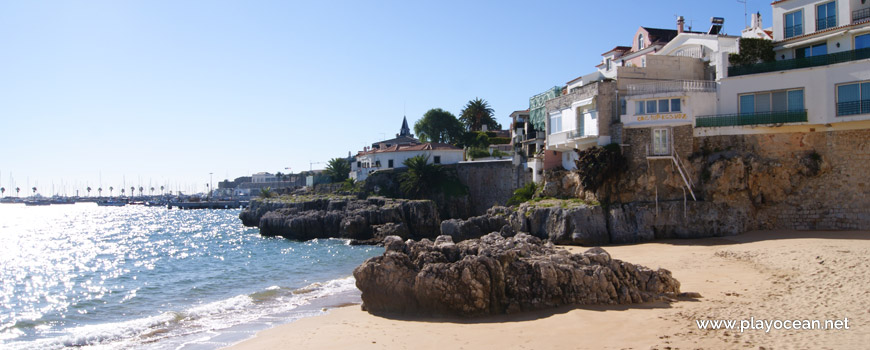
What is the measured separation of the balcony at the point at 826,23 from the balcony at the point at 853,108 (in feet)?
15.4

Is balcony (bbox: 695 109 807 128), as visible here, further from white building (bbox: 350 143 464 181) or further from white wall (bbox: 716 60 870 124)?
white building (bbox: 350 143 464 181)

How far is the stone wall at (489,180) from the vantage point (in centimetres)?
4756

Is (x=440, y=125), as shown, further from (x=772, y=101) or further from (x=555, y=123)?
(x=772, y=101)

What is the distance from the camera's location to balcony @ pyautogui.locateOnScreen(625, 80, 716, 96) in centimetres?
2911

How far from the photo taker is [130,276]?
101ft

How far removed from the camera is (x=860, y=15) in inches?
1072

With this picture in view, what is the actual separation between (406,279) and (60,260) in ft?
112

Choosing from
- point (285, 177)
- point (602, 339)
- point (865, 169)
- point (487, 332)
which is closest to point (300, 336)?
point (487, 332)

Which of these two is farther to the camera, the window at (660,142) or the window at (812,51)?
the window at (660,142)

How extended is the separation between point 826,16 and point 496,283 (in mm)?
23603

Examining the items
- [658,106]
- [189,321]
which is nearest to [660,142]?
[658,106]

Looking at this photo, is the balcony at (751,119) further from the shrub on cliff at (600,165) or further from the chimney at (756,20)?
the chimney at (756,20)

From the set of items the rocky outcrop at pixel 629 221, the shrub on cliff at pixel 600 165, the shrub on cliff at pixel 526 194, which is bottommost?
the rocky outcrop at pixel 629 221

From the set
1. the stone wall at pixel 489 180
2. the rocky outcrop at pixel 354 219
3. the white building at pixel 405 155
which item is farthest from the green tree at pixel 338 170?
the stone wall at pixel 489 180
